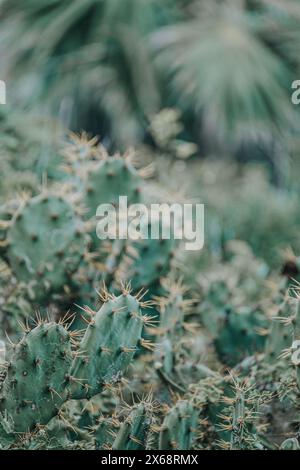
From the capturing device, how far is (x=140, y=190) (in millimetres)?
2627

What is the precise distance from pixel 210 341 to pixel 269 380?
0.61m

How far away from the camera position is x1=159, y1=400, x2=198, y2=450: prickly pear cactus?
6.32 feet

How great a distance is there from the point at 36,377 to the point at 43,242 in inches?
28.8

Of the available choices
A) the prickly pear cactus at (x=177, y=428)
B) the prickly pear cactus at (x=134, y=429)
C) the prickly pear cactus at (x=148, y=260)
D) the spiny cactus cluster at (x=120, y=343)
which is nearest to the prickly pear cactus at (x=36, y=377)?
the spiny cactus cluster at (x=120, y=343)

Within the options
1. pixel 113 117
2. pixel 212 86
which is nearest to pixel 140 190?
pixel 212 86

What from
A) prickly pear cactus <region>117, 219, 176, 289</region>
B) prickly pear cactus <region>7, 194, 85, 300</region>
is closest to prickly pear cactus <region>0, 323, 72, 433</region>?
prickly pear cactus <region>7, 194, 85, 300</region>

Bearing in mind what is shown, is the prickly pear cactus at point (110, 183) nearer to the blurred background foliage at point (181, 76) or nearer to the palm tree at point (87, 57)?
the blurred background foliage at point (181, 76)

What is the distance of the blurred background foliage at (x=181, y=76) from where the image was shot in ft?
14.8

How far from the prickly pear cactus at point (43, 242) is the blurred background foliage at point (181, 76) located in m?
1.83

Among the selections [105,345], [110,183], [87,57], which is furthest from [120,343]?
[87,57]

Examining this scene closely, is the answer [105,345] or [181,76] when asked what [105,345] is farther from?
[181,76]

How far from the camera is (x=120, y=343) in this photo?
1890 mm

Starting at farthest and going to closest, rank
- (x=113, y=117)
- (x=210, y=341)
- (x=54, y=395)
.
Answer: (x=113, y=117) → (x=210, y=341) → (x=54, y=395)
